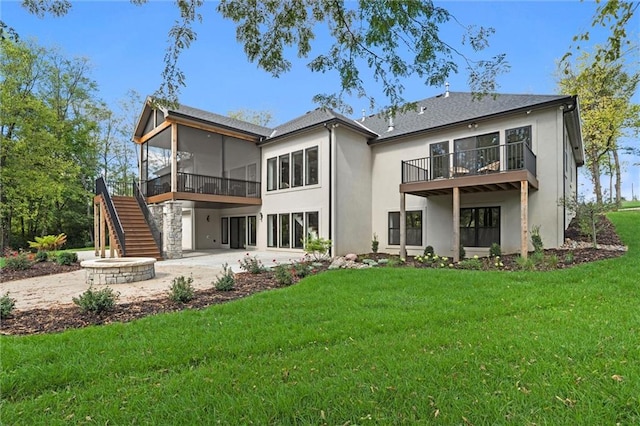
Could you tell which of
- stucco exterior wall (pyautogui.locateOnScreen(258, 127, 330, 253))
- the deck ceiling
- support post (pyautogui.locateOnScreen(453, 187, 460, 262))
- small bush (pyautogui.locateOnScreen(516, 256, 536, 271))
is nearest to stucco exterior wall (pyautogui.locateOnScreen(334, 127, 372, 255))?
stucco exterior wall (pyautogui.locateOnScreen(258, 127, 330, 253))

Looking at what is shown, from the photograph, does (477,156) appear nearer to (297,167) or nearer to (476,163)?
(476,163)

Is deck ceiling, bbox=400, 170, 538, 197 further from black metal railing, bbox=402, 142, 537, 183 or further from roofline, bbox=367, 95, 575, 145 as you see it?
roofline, bbox=367, 95, 575, 145

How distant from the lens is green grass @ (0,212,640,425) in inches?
92.1

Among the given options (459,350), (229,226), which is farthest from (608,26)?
(229,226)

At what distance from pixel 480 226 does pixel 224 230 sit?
1410cm

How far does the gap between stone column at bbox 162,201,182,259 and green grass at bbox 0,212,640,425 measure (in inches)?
374

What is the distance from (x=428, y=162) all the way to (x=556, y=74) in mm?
16743

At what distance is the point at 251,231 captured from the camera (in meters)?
17.6

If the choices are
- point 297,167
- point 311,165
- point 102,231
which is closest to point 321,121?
point 311,165

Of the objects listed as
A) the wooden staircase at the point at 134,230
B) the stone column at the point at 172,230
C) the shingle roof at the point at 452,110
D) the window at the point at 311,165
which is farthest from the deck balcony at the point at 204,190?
the shingle roof at the point at 452,110

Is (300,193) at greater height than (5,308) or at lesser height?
greater

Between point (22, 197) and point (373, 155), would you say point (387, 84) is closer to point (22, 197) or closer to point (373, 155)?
point (373, 155)

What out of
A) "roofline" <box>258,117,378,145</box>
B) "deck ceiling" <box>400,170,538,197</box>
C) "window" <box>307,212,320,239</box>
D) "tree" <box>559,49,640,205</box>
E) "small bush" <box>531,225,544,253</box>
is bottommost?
"small bush" <box>531,225,544,253</box>

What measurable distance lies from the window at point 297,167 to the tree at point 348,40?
971cm
